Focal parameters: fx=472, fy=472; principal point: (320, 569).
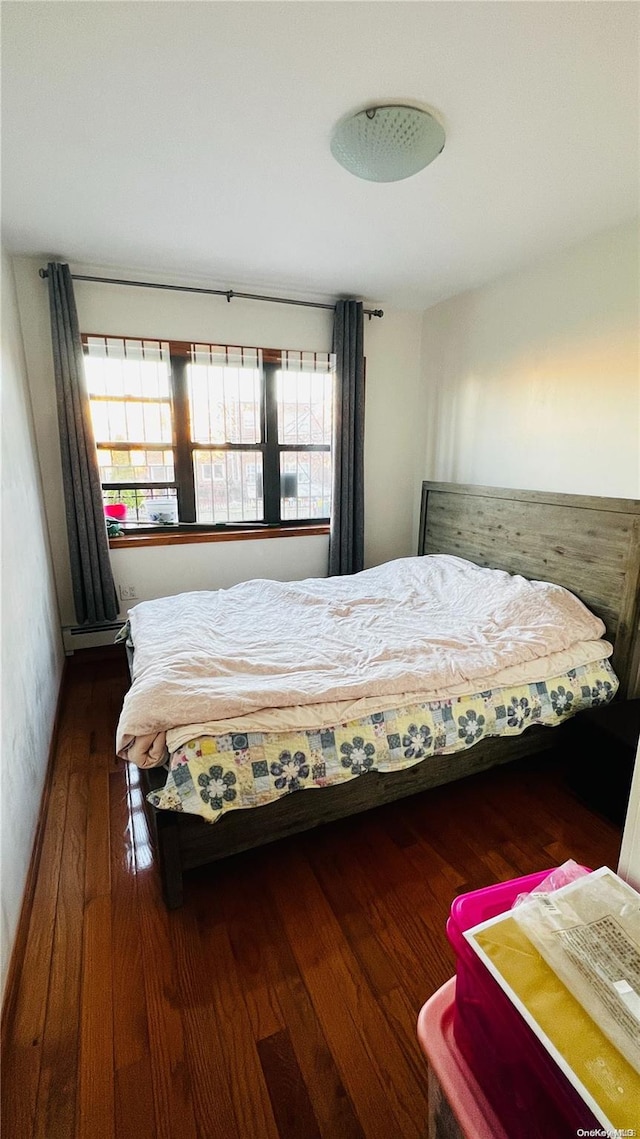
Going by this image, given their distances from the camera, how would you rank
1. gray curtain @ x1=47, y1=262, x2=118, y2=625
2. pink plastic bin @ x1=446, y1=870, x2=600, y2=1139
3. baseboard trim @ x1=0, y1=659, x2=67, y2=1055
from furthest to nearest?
1. gray curtain @ x1=47, y1=262, x2=118, y2=625
2. baseboard trim @ x1=0, y1=659, x2=67, y2=1055
3. pink plastic bin @ x1=446, y1=870, x2=600, y2=1139

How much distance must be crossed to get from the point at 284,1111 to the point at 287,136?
9.30 ft

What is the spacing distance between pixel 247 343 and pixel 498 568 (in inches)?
91.4

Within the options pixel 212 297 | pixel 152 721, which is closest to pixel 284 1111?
pixel 152 721

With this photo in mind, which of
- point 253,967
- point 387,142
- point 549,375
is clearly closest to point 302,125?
point 387,142

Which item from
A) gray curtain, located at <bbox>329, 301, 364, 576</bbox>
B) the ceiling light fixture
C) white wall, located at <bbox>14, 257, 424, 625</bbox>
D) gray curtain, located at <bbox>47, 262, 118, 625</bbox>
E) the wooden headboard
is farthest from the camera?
gray curtain, located at <bbox>329, 301, 364, 576</bbox>

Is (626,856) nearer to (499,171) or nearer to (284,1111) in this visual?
(284,1111)

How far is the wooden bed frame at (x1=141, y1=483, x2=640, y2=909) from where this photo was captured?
1.52m

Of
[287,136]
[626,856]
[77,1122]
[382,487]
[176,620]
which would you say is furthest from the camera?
[382,487]

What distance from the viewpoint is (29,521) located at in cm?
238

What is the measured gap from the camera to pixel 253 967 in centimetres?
135

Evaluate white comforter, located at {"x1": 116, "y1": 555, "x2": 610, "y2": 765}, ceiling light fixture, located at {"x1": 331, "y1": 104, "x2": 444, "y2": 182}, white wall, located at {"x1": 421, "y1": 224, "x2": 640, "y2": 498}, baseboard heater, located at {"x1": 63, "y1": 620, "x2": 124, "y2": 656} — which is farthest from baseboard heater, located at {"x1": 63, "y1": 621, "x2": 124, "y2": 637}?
ceiling light fixture, located at {"x1": 331, "y1": 104, "x2": 444, "y2": 182}

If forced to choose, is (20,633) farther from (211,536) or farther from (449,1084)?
(449,1084)

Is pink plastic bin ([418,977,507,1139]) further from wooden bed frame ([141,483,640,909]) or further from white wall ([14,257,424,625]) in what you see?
white wall ([14,257,424,625])

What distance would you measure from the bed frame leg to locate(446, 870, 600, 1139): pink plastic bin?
98cm
